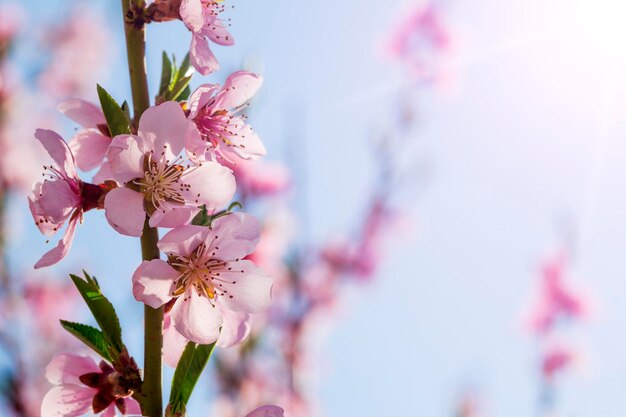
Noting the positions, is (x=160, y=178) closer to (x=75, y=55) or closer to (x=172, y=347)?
(x=172, y=347)

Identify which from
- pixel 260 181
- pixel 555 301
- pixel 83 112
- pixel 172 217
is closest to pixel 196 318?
pixel 172 217

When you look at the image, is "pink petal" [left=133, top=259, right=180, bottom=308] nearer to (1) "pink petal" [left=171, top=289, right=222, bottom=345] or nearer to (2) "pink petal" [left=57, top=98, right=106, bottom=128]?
(1) "pink petal" [left=171, top=289, right=222, bottom=345]

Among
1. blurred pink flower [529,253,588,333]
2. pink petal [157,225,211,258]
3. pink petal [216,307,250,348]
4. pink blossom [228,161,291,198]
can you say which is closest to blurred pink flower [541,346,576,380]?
blurred pink flower [529,253,588,333]

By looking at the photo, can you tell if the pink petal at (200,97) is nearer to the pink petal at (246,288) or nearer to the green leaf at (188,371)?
the pink petal at (246,288)

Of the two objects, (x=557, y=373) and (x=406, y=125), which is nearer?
(x=557, y=373)

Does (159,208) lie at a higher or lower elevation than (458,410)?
higher

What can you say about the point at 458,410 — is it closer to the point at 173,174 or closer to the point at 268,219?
the point at 268,219

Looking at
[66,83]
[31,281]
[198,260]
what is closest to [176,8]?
[198,260]
